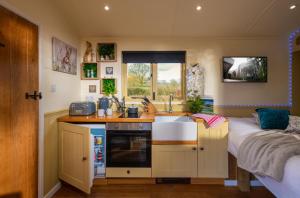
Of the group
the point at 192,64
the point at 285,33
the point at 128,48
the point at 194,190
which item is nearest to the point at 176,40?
the point at 192,64

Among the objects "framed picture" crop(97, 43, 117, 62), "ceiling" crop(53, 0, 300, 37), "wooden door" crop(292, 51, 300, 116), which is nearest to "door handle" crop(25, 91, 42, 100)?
"ceiling" crop(53, 0, 300, 37)

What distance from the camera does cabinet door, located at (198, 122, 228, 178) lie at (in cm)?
255

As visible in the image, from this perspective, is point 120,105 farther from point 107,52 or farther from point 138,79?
point 107,52

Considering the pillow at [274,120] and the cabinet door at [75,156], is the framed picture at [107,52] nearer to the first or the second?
the cabinet door at [75,156]

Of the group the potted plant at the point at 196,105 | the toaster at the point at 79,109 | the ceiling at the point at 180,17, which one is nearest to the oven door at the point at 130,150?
the toaster at the point at 79,109

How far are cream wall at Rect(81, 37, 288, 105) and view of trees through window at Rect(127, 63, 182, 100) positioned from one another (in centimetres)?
28

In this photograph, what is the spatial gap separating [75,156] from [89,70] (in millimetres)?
1460

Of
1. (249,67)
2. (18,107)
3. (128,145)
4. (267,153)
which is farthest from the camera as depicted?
(249,67)

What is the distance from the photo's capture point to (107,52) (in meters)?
3.16

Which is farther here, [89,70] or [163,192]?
[89,70]

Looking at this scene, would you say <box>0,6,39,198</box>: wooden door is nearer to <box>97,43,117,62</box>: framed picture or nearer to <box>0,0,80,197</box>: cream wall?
<box>0,0,80,197</box>: cream wall

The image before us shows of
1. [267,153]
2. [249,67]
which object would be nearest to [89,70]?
[249,67]

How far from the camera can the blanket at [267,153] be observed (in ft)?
4.78

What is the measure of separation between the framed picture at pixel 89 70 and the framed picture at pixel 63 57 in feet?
0.73
